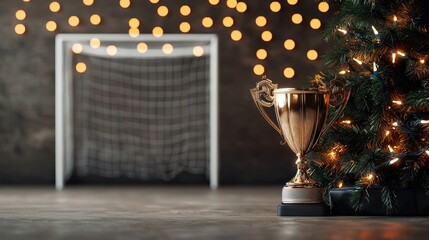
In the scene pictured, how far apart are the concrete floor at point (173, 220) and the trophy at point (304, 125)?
0.45 feet

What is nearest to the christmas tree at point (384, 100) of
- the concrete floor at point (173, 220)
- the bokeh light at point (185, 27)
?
the concrete floor at point (173, 220)

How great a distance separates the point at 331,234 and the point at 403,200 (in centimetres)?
111

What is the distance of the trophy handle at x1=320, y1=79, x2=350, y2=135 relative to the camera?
17.7ft

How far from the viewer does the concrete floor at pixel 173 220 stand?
14.5 ft

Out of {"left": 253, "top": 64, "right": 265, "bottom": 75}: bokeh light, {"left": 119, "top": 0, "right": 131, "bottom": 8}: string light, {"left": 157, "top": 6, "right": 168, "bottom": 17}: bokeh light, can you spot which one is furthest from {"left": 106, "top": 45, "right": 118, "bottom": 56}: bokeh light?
{"left": 253, "top": 64, "right": 265, "bottom": 75}: bokeh light

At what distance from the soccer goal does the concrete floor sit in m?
1.55

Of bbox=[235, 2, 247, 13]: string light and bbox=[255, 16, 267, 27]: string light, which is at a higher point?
bbox=[235, 2, 247, 13]: string light

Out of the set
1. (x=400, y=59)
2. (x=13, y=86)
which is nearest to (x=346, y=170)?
(x=400, y=59)

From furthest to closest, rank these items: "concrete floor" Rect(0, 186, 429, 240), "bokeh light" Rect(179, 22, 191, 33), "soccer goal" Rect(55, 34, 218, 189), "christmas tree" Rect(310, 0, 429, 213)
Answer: "soccer goal" Rect(55, 34, 218, 189) < "bokeh light" Rect(179, 22, 191, 33) < "christmas tree" Rect(310, 0, 429, 213) < "concrete floor" Rect(0, 186, 429, 240)

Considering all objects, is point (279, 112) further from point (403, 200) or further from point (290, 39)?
point (290, 39)

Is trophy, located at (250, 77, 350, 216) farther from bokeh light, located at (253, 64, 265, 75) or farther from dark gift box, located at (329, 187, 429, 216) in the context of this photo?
bokeh light, located at (253, 64, 265, 75)

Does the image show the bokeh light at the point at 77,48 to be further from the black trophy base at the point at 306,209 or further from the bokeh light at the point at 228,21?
the black trophy base at the point at 306,209

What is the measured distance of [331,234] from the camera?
4414mm

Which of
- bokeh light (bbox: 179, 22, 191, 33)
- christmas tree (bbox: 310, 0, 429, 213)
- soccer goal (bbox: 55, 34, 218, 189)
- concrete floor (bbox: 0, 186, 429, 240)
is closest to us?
concrete floor (bbox: 0, 186, 429, 240)
